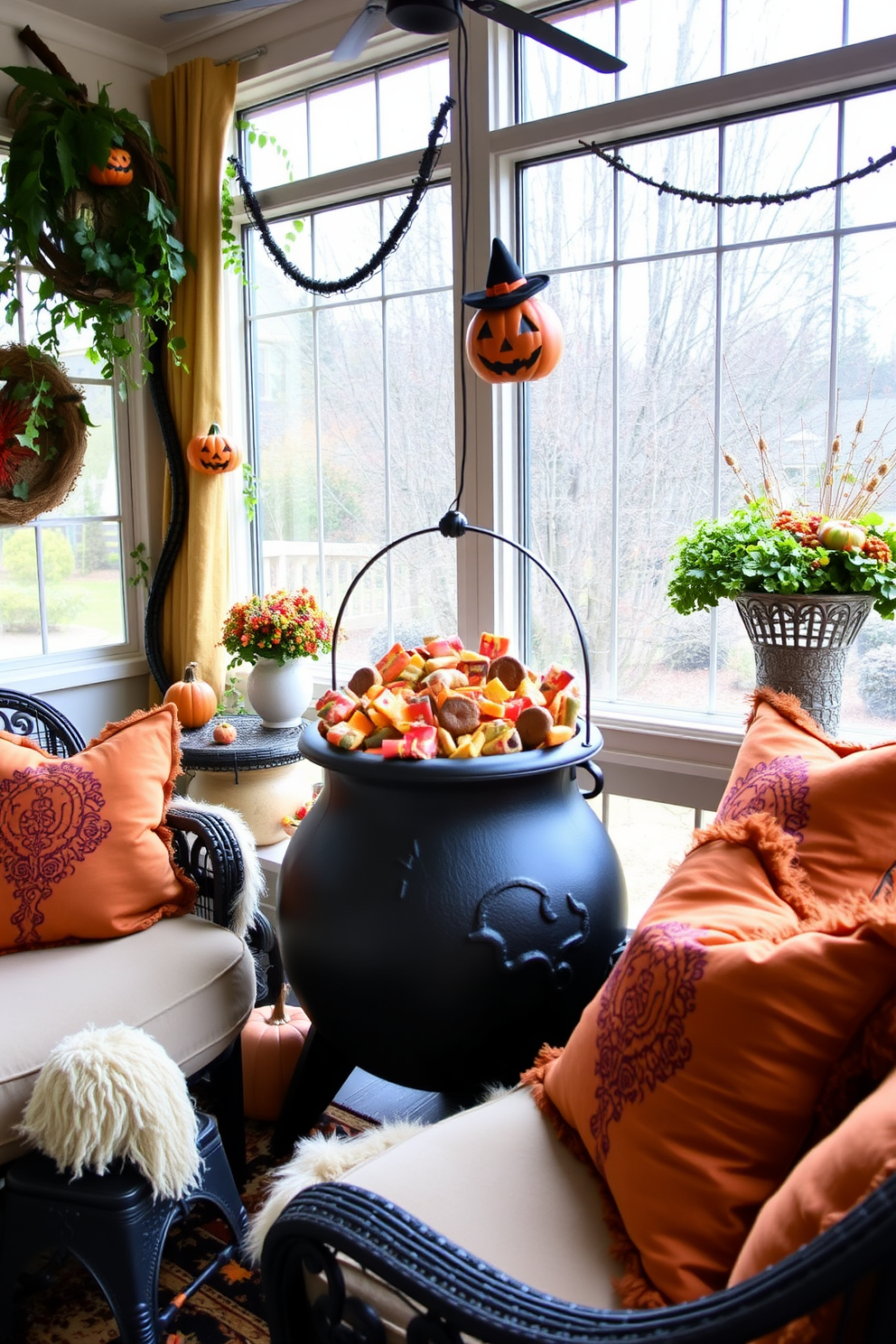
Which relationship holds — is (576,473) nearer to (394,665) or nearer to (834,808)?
(394,665)

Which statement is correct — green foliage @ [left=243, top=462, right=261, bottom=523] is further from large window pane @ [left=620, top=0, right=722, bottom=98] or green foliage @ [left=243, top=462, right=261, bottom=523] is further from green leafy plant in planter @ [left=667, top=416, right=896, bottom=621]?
green leafy plant in planter @ [left=667, top=416, right=896, bottom=621]

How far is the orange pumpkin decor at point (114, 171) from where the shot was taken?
3.10m

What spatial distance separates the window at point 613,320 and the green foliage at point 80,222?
40cm

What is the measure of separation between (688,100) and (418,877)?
192cm

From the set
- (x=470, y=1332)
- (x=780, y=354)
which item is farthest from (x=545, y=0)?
(x=470, y=1332)

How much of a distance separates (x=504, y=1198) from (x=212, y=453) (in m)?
2.63

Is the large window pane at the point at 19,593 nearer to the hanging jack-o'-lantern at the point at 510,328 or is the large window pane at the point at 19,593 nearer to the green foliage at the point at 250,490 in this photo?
the green foliage at the point at 250,490

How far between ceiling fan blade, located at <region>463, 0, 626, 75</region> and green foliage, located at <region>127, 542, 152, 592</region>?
230 cm

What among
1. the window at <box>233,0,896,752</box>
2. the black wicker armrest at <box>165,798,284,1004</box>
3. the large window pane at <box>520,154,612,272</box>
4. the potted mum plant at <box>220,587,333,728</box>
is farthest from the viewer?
the potted mum plant at <box>220,587,333,728</box>

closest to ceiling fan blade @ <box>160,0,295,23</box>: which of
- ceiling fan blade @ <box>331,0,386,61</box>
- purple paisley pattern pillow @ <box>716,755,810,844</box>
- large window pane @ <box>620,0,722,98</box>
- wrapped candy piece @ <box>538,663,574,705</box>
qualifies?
ceiling fan blade @ <box>331,0,386,61</box>

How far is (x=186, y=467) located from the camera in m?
3.49

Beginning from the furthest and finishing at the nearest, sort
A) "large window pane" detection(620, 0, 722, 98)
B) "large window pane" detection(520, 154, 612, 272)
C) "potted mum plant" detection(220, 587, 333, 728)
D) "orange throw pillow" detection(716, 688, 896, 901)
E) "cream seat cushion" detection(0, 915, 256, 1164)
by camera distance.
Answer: "potted mum plant" detection(220, 587, 333, 728)
"large window pane" detection(520, 154, 612, 272)
"large window pane" detection(620, 0, 722, 98)
"cream seat cushion" detection(0, 915, 256, 1164)
"orange throw pillow" detection(716, 688, 896, 901)

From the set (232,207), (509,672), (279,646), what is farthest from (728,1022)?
(232,207)

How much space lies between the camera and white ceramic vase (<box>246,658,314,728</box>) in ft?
9.88
